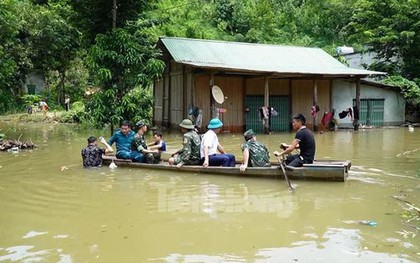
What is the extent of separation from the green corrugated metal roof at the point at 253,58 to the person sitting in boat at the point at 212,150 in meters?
8.93

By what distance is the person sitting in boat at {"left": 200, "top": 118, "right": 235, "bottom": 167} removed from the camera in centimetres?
987

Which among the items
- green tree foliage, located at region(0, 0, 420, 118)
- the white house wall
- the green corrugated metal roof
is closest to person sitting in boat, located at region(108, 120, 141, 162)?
green tree foliage, located at region(0, 0, 420, 118)

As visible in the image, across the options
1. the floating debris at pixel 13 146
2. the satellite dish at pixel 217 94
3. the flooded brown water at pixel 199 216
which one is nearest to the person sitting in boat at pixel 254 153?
the flooded brown water at pixel 199 216

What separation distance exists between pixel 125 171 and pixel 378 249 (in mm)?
6543

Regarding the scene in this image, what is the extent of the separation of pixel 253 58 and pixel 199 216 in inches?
646

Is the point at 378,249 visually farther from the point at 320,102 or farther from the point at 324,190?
the point at 320,102

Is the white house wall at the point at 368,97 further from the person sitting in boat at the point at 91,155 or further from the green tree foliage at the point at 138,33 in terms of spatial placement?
the person sitting in boat at the point at 91,155

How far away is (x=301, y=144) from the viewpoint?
9.30 meters

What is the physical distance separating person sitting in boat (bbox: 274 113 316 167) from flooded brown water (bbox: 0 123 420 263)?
476 millimetres

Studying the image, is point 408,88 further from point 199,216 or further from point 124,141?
point 199,216

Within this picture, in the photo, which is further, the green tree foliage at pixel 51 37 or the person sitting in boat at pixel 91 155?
the green tree foliage at pixel 51 37

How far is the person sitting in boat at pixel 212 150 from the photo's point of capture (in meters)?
9.87


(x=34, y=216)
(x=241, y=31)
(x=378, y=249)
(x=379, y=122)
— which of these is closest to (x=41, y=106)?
(x=241, y=31)

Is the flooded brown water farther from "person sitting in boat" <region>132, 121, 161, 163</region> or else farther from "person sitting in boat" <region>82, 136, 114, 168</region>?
"person sitting in boat" <region>132, 121, 161, 163</region>
